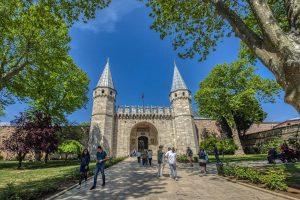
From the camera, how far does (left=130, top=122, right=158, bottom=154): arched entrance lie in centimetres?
3681

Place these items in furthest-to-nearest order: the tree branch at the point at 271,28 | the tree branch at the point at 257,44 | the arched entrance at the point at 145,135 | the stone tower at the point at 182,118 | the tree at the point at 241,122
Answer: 1. the arched entrance at the point at 145,135
2. the tree at the point at 241,122
3. the stone tower at the point at 182,118
4. the tree branch at the point at 257,44
5. the tree branch at the point at 271,28

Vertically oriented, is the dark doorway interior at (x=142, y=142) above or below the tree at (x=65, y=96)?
below

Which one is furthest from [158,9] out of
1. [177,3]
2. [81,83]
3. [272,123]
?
[272,123]

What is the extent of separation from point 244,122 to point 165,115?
527 inches

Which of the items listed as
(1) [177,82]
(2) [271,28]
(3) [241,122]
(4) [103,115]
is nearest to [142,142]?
(4) [103,115]

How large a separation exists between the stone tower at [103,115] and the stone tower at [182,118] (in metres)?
9.83

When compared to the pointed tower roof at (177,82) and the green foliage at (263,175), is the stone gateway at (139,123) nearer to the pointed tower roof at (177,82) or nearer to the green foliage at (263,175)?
the pointed tower roof at (177,82)

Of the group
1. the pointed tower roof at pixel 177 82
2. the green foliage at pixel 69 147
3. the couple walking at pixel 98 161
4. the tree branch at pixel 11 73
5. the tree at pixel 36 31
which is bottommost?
the couple walking at pixel 98 161

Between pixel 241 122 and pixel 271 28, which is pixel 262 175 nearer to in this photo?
pixel 271 28

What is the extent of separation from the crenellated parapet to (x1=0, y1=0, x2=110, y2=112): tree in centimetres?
2153

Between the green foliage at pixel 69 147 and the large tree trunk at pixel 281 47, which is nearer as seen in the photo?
the large tree trunk at pixel 281 47

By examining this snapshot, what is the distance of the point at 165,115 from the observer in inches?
1422

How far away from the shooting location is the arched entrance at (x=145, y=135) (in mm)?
36812

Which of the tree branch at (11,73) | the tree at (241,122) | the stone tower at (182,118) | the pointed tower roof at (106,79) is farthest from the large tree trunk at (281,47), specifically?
the tree at (241,122)
